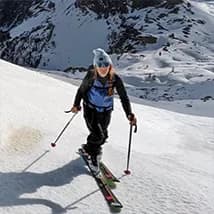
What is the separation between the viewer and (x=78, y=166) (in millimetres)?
6973

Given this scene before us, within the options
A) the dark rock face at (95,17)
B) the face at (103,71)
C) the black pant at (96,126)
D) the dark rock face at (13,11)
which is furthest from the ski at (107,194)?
the dark rock face at (13,11)

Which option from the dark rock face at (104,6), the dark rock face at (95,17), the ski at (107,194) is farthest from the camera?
the dark rock face at (104,6)

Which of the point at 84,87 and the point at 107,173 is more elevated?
the point at 84,87

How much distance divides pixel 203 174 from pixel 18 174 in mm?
2837

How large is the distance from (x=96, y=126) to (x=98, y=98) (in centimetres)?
42

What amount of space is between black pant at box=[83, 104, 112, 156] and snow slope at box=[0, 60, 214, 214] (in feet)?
1.04

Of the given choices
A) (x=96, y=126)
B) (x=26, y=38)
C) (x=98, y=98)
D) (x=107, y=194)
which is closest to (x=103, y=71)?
(x=98, y=98)

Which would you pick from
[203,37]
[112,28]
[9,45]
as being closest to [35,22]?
[9,45]

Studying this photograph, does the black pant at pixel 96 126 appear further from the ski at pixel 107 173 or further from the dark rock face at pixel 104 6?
the dark rock face at pixel 104 6

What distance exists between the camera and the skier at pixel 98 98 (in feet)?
22.0

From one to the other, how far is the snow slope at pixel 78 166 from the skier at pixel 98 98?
33cm

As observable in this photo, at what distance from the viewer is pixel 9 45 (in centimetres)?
9094

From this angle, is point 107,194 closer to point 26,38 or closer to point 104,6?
point 104,6

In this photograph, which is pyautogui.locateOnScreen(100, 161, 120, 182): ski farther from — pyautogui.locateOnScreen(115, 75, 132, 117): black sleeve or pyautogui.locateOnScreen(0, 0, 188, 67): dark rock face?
pyautogui.locateOnScreen(0, 0, 188, 67): dark rock face
